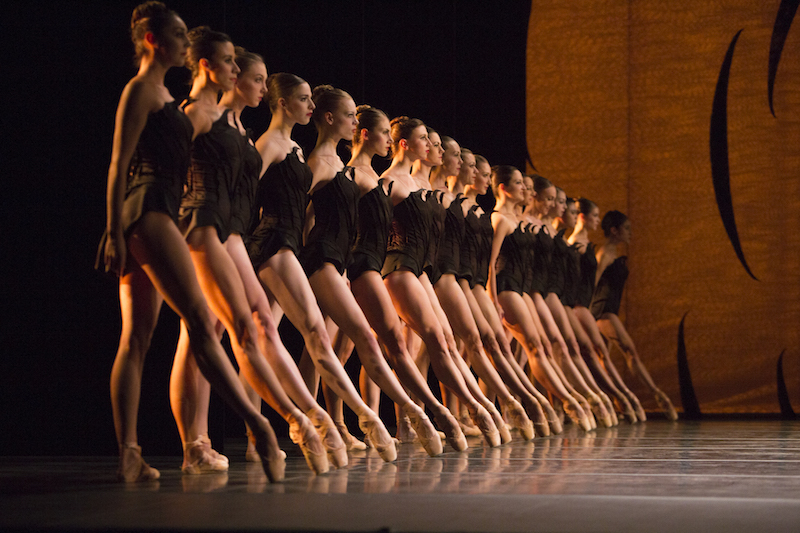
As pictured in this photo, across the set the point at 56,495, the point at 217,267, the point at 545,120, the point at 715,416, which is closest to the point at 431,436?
the point at 217,267

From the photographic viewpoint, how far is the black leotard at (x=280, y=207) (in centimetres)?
420

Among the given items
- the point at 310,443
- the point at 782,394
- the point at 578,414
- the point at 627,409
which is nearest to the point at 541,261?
the point at 578,414

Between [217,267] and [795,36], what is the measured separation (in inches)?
308

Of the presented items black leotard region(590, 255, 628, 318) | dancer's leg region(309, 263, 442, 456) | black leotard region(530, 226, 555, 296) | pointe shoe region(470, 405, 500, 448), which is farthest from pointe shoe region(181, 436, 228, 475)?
black leotard region(590, 255, 628, 318)

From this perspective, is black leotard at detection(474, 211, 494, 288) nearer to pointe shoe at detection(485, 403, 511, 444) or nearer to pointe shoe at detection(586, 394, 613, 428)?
pointe shoe at detection(485, 403, 511, 444)

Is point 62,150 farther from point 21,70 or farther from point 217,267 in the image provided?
point 217,267

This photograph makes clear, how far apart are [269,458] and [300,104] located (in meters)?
1.68

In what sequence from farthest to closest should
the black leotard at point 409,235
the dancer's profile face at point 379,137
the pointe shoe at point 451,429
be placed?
the black leotard at point 409,235, the dancer's profile face at point 379,137, the pointe shoe at point 451,429

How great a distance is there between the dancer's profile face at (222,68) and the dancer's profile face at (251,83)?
15 cm

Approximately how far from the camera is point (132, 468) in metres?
3.39

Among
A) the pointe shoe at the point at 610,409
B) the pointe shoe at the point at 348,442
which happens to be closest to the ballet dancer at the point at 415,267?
the pointe shoe at the point at 348,442

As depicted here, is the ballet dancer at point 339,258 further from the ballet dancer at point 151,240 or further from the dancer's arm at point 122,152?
the dancer's arm at point 122,152

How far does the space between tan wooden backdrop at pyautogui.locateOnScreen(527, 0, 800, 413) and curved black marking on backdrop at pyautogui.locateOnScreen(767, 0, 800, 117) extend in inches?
2.2

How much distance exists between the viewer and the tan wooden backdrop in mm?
9727
